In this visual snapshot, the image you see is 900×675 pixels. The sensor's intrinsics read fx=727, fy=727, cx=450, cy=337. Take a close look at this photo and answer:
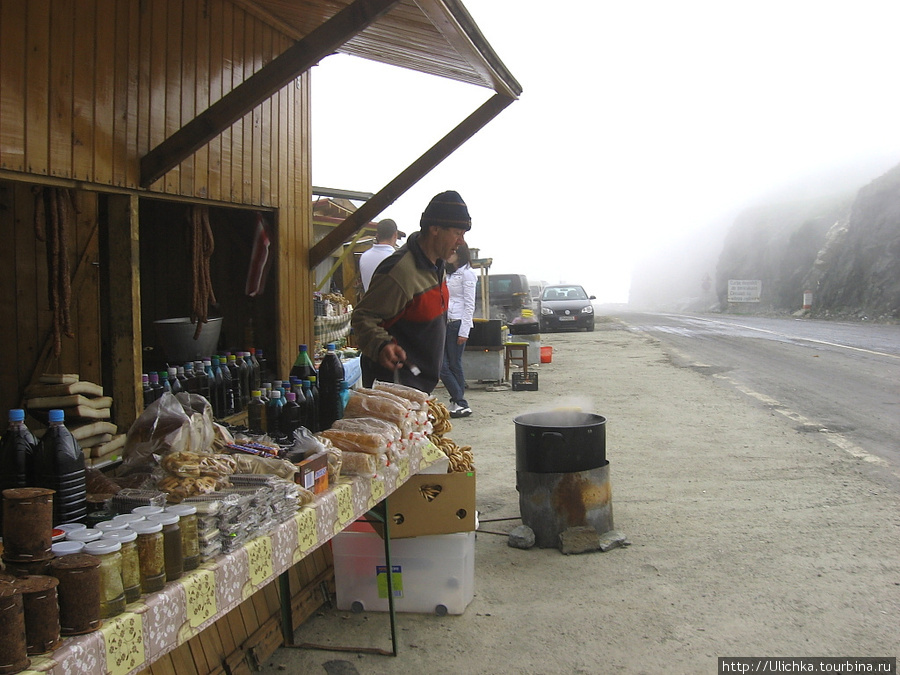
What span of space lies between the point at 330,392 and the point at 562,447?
64.9 inches

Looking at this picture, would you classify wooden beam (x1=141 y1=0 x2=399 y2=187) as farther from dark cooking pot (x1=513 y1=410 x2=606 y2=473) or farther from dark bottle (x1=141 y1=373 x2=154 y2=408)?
dark cooking pot (x1=513 y1=410 x2=606 y2=473)

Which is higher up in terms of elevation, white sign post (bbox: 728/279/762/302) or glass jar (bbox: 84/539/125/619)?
white sign post (bbox: 728/279/762/302)

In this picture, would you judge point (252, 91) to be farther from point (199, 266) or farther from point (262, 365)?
point (262, 365)

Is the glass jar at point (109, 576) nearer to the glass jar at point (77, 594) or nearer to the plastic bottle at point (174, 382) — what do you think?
the glass jar at point (77, 594)

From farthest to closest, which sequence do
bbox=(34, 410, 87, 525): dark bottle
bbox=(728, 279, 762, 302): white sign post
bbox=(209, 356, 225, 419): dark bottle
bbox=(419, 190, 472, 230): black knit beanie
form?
bbox=(728, 279, 762, 302): white sign post, bbox=(209, 356, 225, 419): dark bottle, bbox=(419, 190, 472, 230): black knit beanie, bbox=(34, 410, 87, 525): dark bottle

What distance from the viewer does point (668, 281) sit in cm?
10394

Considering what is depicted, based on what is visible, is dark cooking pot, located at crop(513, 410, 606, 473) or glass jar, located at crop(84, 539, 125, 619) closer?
glass jar, located at crop(84, 539, 125, 619)

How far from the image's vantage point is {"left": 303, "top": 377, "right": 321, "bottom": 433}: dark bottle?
4016 mm

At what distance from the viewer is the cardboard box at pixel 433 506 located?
386cm

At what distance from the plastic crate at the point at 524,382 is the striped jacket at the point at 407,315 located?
7.59 metres

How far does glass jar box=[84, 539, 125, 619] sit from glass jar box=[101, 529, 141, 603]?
0.03 meters

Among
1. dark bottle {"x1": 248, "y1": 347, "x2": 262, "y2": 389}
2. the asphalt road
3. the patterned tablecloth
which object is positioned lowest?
the asphalt road

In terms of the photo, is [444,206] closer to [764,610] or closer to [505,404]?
[764,610]

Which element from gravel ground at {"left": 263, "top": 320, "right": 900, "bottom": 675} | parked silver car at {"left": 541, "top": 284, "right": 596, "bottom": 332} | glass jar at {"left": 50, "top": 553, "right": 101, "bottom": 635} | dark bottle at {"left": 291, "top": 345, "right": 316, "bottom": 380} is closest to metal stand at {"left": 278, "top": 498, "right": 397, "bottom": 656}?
gravel ground at {"left": 263, "top": 320, "right": 900, "bottom": 675}
